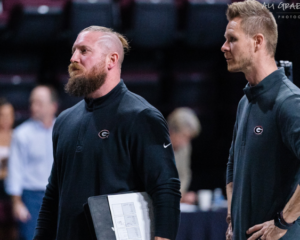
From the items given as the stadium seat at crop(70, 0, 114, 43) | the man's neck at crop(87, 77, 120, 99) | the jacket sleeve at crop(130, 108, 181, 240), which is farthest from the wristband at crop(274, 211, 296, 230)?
the stadium seat at crop(70, 0, 114, 43)

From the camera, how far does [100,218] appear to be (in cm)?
202

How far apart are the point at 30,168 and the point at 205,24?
2879 mm

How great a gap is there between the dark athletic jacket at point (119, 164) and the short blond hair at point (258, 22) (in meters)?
0.59

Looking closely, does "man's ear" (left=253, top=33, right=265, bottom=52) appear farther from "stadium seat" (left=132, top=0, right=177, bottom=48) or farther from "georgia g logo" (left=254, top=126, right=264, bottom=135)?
"stadium seat" (left=132, top=0, right=177, bottom=48)

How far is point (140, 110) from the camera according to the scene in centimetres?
215

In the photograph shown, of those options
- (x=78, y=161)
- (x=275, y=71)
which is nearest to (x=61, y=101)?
(x=78, y=161)

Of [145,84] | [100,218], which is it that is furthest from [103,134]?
[145,84]

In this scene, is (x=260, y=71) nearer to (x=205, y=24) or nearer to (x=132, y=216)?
(x=132, y=216)

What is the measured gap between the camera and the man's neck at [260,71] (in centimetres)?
209

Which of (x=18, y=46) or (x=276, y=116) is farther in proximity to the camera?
(x=18, y=46)

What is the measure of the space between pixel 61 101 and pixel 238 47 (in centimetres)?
382

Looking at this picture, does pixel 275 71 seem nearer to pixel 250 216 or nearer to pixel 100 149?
pixel 250 216

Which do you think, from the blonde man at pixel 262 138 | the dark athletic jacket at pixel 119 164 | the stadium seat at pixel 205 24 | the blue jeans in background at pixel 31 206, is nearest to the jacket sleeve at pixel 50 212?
the dark athletic jacket at pixel 119 164

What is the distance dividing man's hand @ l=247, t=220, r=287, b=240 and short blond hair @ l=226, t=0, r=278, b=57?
2.56 ft
